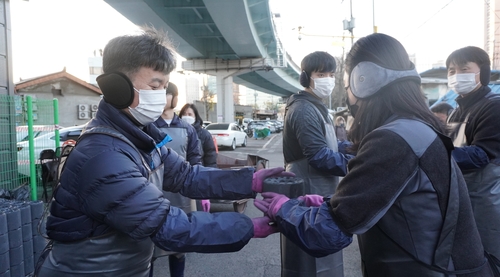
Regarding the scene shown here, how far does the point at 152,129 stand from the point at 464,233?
1.62m

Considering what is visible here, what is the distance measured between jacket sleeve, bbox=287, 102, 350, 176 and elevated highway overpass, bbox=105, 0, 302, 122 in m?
4.25

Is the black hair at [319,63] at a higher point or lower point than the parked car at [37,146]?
higher

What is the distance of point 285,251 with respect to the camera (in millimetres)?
2684

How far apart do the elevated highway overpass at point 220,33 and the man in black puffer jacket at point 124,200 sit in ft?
15.6

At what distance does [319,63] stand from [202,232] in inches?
82.4

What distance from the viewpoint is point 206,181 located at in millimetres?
2391

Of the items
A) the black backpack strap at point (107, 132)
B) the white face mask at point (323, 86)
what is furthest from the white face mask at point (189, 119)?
the black backpack strap at point (107, 132)

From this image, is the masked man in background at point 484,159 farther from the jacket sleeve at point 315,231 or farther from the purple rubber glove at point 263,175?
the jacket sleeve at point 315,231

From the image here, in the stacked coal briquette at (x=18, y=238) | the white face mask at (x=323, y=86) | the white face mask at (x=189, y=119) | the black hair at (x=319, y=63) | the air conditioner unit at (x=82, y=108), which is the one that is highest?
the air conditioner unit at (x=82, y=108)

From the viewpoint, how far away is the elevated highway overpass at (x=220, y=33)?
1716cm

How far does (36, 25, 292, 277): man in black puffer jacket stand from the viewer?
4.86ft

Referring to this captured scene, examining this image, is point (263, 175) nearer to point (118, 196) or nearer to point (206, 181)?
point (206, 181)

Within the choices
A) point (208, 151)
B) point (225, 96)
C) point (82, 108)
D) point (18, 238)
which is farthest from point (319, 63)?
point (225, 96)

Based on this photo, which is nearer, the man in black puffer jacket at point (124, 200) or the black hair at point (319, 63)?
the man in black puffer jacket at point (124, 200)
